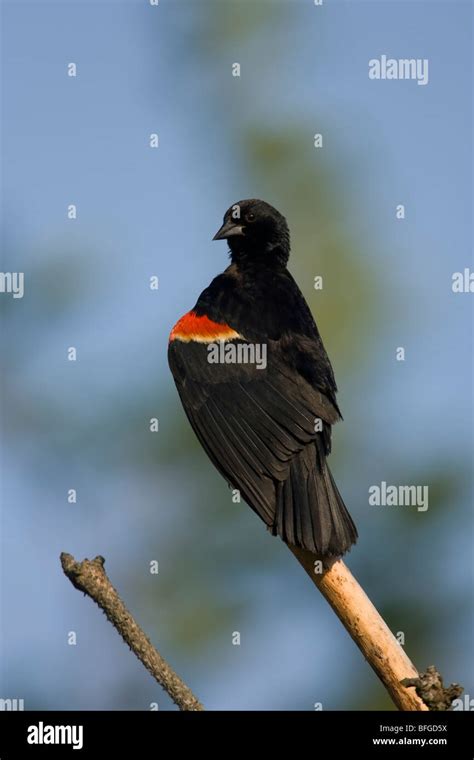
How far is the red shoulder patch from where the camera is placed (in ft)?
18.4

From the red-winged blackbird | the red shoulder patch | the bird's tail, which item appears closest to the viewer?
the bird's tail

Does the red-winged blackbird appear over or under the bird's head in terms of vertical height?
under

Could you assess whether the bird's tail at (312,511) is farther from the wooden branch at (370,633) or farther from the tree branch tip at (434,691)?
Result: the tree branch tip at (434,691)

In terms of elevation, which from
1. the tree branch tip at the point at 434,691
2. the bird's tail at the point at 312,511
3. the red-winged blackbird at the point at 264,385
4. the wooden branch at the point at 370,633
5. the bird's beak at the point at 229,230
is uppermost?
the bird's beak at the point at 229,230

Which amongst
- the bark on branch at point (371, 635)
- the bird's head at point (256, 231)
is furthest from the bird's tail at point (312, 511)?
the bird's head at point (256, 231)

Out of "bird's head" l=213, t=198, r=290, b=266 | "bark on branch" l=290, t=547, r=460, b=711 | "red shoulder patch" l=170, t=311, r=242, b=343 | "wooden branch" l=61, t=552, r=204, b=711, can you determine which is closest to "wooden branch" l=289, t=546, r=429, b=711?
"bark on branch" l=290, t=547, r=460, b=711

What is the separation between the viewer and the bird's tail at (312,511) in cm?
456

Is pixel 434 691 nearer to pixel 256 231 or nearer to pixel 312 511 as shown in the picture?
pixel 312 511

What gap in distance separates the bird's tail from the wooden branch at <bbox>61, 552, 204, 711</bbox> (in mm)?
1002

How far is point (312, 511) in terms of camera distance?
469cm

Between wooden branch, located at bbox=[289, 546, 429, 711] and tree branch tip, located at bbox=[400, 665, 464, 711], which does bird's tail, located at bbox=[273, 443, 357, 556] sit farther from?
tree branch tip, located at bbox=[400, 665, 464, 711]

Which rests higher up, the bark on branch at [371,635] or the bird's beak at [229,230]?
the bird's beak at [229,230]
